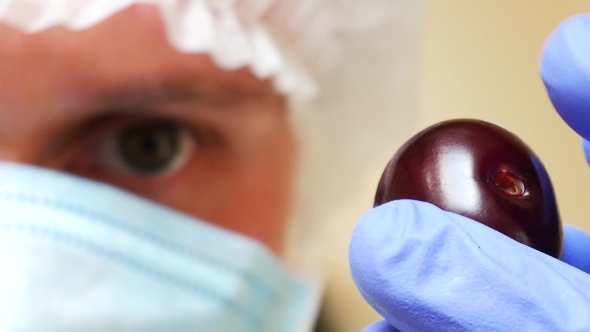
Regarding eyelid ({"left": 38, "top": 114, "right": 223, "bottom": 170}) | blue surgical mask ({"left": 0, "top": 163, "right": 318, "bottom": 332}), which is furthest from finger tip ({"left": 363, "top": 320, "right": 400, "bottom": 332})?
eyelid ({"left": 38, "top": 114, "right": 223, "bottom": 170})

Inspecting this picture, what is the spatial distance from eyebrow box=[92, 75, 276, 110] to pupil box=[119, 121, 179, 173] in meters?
0.07

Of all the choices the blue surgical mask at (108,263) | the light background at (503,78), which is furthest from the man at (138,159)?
the light background at (503,78)

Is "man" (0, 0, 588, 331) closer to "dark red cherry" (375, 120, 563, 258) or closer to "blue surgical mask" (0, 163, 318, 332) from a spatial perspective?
"blue surgical mask" (0, 163, 318, 332)

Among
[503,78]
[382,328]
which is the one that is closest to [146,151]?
[382,328]

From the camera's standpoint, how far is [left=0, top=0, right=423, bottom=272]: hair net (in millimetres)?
621

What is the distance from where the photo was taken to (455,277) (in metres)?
0.28

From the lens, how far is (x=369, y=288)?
0.96 feet

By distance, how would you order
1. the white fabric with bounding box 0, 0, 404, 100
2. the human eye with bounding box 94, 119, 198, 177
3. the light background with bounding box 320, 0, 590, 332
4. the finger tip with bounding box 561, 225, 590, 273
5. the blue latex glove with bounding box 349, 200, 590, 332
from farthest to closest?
the light background with bounding box 320, 0, 590, 332 < the human eye with bounding box 94, 119, 198, 177 < the white fabric with bounding box 0, 0, 404, 100 < the finger tip with bounding box 561, 225, 590, 273 < the blue latex glove with bounding box 349, 200, 590, 332

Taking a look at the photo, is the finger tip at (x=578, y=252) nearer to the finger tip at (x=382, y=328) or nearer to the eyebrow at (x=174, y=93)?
the finger tip at (x=382, y=328)

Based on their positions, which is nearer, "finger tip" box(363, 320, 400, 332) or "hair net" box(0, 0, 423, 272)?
"finger tip" box(363, 320, 400, 332)

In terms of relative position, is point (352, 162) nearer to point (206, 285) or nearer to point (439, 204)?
point (206, 285)

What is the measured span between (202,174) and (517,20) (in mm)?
739

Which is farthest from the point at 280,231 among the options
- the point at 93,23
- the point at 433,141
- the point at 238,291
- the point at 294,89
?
the point at 433,141

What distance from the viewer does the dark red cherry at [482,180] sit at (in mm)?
298
